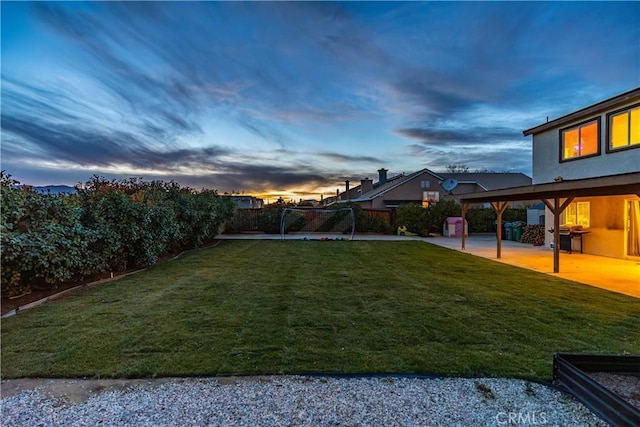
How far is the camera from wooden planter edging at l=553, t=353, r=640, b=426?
213 cm

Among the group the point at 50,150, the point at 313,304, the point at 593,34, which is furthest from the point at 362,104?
the point at 50,150

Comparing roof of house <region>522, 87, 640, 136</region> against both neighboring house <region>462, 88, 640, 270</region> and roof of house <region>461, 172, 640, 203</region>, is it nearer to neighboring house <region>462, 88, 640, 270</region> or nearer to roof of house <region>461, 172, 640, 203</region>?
neighboring house <region>462, 88, 640, 270</region>

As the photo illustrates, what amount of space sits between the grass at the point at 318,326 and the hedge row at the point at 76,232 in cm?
60

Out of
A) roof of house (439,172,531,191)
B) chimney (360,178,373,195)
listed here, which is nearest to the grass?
roof of house (439,172,531,191)

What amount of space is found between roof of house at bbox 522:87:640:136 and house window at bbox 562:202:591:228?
9.60 ft

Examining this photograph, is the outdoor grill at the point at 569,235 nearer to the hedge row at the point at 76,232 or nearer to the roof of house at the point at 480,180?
the hedge row at the point at 76,232

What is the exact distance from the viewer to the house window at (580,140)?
9.87m

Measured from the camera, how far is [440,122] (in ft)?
55.7

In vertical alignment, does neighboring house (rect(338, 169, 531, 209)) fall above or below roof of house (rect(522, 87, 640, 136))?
below

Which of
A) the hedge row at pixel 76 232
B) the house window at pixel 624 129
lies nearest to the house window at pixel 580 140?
the house window at pixel 624 129

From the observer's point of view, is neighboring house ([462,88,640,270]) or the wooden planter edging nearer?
the wooden planter edging

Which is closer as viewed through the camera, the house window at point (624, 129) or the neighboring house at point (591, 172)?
the neighboring house at point (591, 172)

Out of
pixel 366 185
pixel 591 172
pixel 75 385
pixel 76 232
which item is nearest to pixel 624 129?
pixel 591 172

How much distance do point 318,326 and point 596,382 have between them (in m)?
2.71
